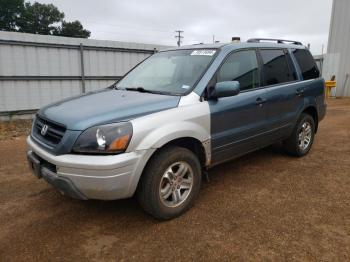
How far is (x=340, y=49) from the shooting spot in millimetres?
14164

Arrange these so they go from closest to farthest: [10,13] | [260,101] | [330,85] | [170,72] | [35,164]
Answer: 1. [35,164]
2. [170,72]
3. [260,101]
4. [330,85]
5. [10,13]

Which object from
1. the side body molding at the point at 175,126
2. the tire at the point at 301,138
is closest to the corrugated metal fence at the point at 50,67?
the tire at the point at 301,138

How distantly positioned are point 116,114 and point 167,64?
4.89 feet

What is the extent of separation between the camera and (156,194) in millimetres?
2873

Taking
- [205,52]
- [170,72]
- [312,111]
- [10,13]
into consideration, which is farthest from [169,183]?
[10,13]

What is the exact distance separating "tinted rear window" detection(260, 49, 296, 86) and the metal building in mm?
11320

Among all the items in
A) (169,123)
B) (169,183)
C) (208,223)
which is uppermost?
(169,123)

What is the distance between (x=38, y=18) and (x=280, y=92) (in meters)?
47.4

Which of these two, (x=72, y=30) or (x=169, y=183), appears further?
(x=72, y=30)

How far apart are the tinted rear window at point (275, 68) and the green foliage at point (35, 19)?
4348 centimetres

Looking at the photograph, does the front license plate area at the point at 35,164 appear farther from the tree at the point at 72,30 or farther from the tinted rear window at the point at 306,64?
the tree at the point at 72,30

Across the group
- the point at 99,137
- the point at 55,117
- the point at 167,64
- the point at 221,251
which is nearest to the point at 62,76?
the point at 167,64

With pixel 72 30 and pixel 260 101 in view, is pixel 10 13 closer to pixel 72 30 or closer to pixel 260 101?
pixel 72 30

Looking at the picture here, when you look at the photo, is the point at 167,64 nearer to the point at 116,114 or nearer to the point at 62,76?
the point at 116,114
